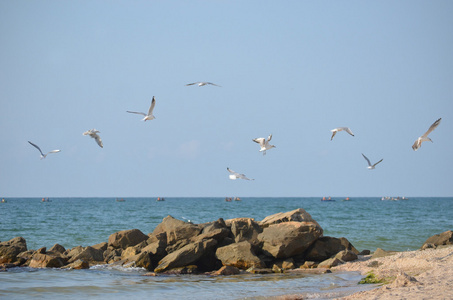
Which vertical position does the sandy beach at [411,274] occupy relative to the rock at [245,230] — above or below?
below

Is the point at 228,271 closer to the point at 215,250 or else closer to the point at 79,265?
the point at 215,250

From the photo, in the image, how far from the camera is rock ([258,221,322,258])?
17188 millimetres

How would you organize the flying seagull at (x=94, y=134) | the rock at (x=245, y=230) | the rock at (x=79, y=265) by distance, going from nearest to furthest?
the rock at (x=79, y=265), the rock at (x=245, y=230), the flying seagull at (x=94, y=134)

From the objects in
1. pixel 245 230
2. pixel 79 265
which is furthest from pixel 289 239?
Result: pixel 79 265

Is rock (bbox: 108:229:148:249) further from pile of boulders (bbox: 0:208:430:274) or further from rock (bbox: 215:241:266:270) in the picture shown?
rock (bbox: 215:241:266:270)

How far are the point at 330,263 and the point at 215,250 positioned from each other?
12.2ft

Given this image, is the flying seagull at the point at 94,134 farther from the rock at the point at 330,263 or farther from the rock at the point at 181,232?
the rock at the point at 330,263

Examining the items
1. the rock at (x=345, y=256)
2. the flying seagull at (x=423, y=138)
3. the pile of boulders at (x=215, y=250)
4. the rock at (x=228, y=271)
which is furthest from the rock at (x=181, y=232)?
the flying seagull at (x=423, y=138)

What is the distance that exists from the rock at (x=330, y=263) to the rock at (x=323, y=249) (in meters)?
0.68

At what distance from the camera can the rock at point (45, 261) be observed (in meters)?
18.3

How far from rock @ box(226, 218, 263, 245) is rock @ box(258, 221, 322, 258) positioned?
82cm

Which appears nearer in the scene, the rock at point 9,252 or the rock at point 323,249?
the rock at point 323,249

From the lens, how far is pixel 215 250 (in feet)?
57.5

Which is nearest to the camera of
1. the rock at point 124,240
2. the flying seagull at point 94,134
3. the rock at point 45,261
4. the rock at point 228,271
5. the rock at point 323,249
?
the rock at point 228,271
